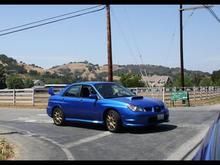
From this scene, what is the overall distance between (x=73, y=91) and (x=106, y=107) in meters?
2.02

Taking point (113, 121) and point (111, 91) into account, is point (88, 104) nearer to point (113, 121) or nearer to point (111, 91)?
point (111, 91)

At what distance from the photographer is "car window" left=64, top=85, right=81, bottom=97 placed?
14124 millimetres

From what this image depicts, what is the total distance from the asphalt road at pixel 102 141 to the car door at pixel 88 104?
0.43 m

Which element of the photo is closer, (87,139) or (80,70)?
(87,139)

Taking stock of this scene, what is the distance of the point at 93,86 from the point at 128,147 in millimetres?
4313

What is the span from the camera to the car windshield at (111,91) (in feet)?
43.5

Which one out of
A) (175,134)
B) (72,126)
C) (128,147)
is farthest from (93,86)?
(128,147)

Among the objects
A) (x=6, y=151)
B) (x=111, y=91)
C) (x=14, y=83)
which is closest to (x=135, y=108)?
(x=111, y=91)

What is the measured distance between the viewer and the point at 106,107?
12672 mm

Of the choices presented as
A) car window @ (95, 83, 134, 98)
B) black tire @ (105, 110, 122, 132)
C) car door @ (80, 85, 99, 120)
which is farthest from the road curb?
car door @ (80, 85, 99, 120)

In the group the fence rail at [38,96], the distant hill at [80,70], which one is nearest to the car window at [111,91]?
the fence rail at [38,96]

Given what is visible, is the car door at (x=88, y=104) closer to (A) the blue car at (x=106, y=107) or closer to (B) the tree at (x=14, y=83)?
(A) the blue car at (x=106, y=107)

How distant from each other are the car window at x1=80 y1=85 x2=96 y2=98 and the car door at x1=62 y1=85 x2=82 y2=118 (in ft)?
0.57
